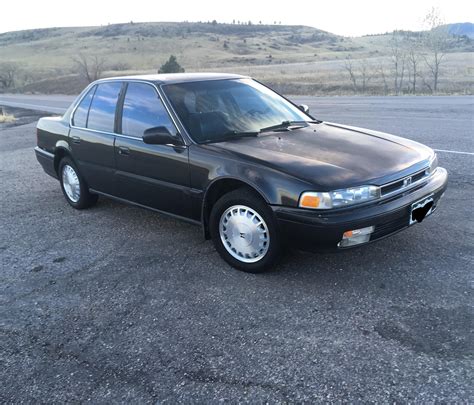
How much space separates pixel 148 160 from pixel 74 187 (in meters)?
1.79

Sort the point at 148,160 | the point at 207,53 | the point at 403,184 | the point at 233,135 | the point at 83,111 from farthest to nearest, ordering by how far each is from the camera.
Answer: the point at 207,53
the point at 83,111
the point at 148,160
the point at 233,135
the point at 403,184

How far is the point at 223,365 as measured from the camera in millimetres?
2811

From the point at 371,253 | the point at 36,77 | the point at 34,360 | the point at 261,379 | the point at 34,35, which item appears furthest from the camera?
the point at 34,35

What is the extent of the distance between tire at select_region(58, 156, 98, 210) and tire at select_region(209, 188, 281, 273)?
234 cm

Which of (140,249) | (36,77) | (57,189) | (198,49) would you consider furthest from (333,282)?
(198,49)

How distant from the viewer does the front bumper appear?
338 centimetres

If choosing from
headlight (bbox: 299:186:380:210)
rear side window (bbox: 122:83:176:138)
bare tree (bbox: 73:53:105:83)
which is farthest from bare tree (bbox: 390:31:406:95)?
bare tree (bbox: 73:53:105:83)

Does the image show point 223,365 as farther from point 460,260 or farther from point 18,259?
point 18,259

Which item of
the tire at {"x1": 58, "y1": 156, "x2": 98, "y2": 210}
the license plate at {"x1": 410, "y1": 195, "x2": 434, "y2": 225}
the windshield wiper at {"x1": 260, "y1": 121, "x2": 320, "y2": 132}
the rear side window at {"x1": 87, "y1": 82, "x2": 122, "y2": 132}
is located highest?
the rear side window at {"x1": 87, "y1": 82, "x2": 122, "y2": 132}

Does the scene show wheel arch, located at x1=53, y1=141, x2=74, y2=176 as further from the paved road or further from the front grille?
the front grille

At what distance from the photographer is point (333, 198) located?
11.1ft

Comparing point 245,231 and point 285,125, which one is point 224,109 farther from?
point 245,231

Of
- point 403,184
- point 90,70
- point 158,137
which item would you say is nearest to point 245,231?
point 158,137

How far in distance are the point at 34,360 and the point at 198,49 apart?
80790mm
